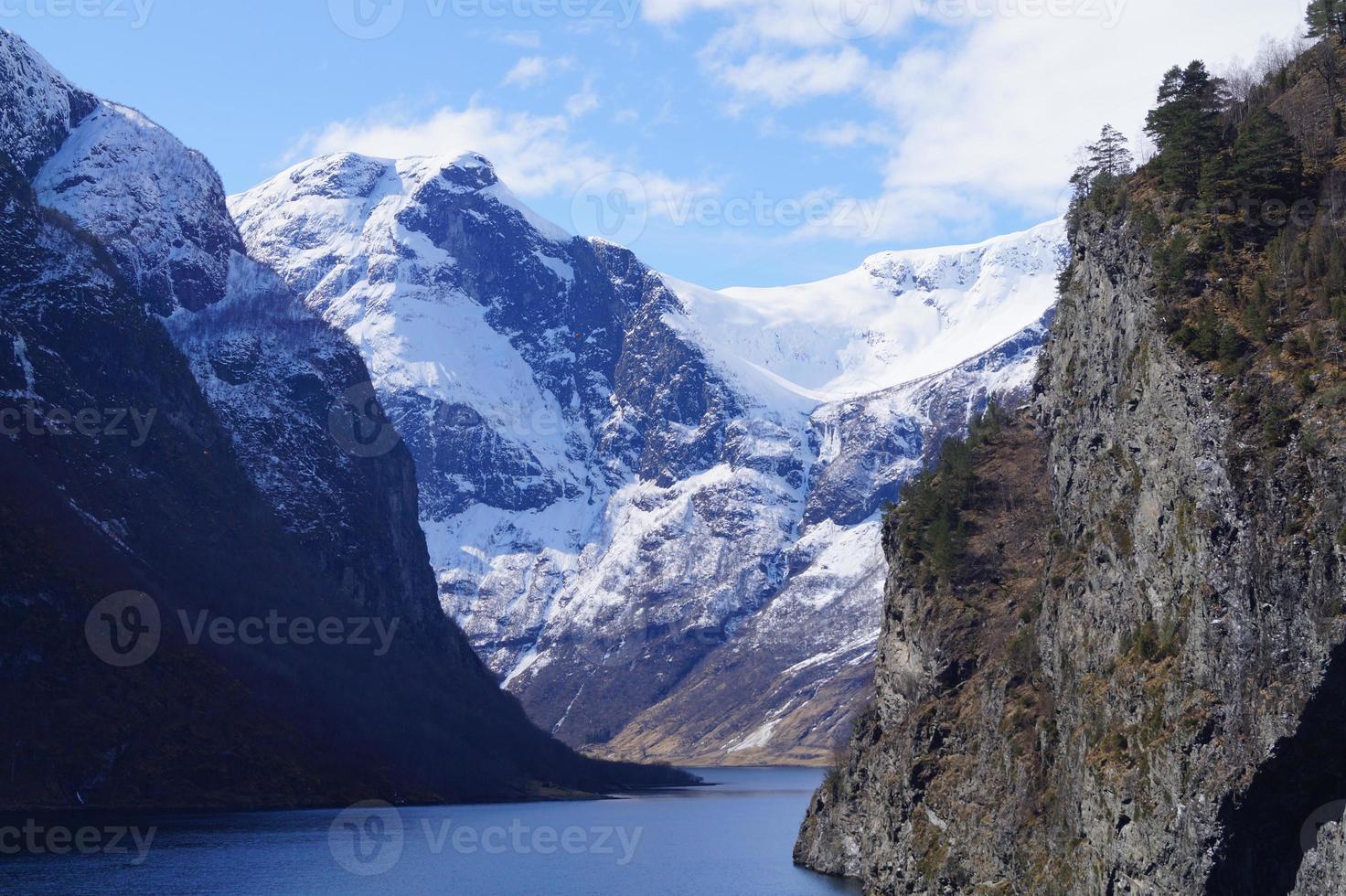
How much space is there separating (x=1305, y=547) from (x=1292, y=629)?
3344 mm

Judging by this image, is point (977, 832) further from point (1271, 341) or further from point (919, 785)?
point (1271, 341)

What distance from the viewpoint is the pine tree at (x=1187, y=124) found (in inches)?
3282

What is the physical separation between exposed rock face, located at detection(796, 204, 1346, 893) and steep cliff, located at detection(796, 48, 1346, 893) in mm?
139

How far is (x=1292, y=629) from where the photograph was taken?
60625 millimetres

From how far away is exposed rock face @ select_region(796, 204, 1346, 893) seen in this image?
6119cm
